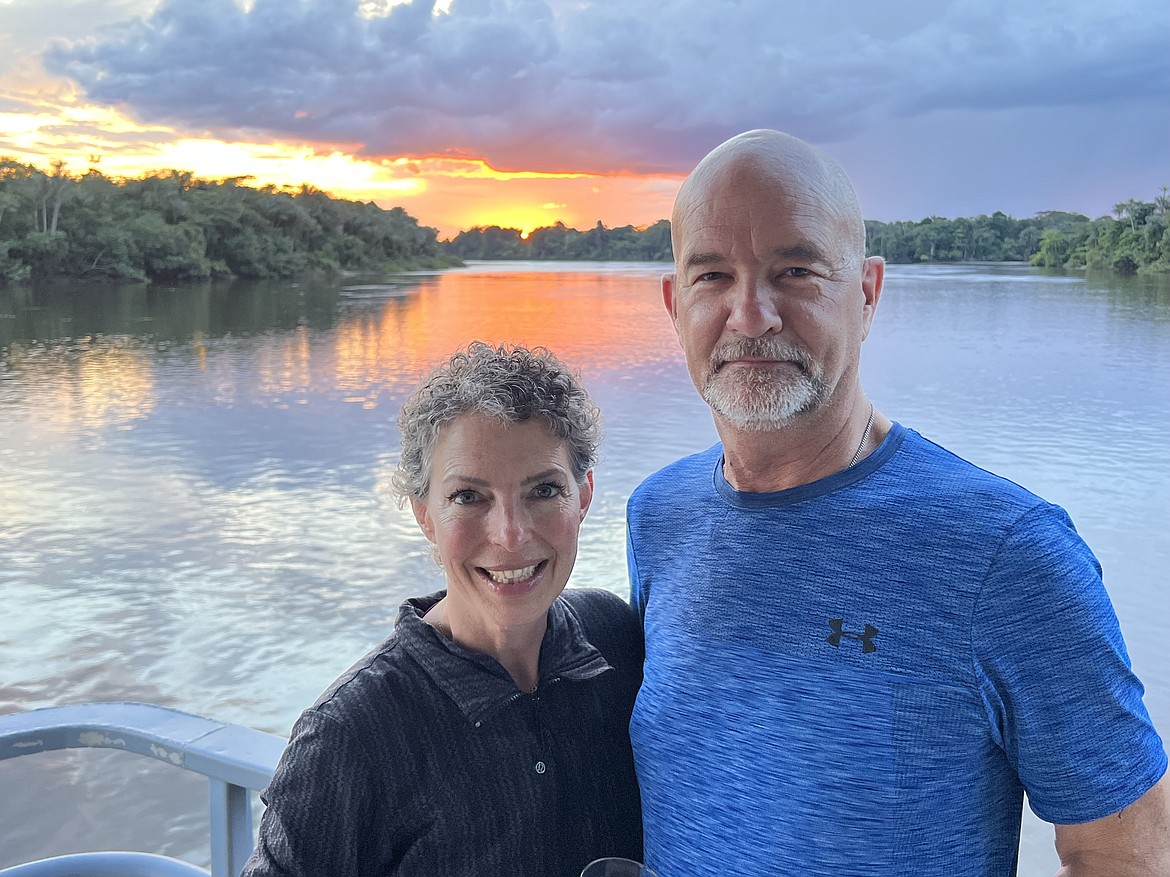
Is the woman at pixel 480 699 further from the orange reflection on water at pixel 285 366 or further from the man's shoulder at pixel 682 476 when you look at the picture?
the orange reflection on water at pixel 285 366

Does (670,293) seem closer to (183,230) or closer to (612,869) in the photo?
(612,869)

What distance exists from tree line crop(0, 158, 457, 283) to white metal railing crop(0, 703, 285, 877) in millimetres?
37409

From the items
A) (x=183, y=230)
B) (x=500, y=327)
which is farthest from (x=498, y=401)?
(x=183, y=230)

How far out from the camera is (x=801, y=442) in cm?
158

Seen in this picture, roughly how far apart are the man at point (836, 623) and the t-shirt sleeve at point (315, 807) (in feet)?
1.49

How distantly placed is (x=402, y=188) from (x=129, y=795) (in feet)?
197

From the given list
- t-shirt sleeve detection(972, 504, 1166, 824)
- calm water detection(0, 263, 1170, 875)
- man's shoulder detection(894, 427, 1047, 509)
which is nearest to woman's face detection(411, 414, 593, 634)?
man's shoulder detection(894, 427, 1047, 509)

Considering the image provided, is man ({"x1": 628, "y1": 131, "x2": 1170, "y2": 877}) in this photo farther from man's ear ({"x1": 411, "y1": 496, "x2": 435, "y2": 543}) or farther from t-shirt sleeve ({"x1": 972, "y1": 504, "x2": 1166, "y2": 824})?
man's ear ({"x1": 411, "y1": 496, "x2": 435, "y2": 543})

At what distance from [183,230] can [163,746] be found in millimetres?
44281

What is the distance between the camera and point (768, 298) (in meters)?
1.60

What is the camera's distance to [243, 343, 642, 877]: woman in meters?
1.38

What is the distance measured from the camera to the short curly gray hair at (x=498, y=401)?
4.94 ft

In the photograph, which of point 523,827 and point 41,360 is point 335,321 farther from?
point 523,827

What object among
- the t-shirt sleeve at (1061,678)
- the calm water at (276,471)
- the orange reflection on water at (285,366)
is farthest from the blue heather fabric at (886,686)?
the orange reflection on water at (285,366)
